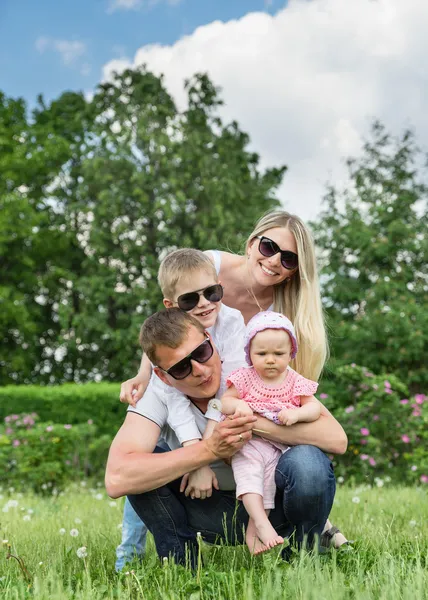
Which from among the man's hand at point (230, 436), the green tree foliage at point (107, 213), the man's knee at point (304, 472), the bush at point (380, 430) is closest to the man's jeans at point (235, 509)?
the man's knee at point (304, 472)

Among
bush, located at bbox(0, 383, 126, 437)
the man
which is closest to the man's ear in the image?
the man

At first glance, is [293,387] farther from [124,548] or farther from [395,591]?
[124,548]

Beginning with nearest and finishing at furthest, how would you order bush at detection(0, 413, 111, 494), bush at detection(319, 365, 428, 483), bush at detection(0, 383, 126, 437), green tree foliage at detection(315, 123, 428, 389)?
1. bush at detection(0, 413, 111, 494)
2. bush at detection(319, 365, 428, 483)
3. bush at detection(0, 383, 126, 437)
4. green tree foliage at detection(315, 123, 428, 389)

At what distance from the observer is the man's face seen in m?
3.27

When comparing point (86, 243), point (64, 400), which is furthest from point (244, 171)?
point (64, 400)

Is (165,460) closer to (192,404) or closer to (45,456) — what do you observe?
(192,404)

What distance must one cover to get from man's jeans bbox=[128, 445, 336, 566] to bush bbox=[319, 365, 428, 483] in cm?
520

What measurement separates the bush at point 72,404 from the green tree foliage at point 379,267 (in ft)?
15.0

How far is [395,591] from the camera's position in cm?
251

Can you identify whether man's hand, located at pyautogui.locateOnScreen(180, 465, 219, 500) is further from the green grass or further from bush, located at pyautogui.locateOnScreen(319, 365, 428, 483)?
bush, located at pyautogui.locateOnScreen(319, 365, 428, 483)

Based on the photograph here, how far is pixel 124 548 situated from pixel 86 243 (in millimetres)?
18596

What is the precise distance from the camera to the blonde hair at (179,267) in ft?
11.8

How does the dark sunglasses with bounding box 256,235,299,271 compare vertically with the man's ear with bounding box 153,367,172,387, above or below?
above

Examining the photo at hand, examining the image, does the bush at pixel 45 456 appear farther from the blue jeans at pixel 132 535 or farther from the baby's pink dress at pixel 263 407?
the baby's pink dress at pixel 263 407
